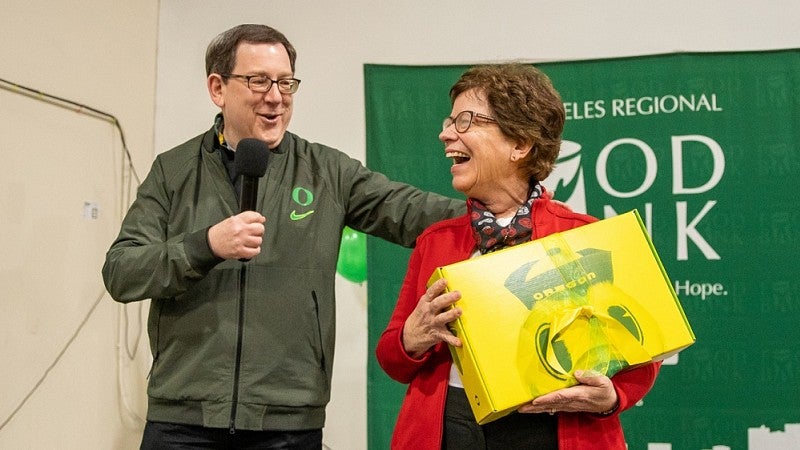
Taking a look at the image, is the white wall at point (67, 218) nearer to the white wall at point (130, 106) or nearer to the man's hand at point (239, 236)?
the white wall at point (130, 106)

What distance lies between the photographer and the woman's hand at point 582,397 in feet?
4.27

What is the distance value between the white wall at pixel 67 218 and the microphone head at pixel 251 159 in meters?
1.27

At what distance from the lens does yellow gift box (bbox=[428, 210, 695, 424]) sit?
132 cm

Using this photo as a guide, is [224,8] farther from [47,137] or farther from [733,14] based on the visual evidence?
[733,14]

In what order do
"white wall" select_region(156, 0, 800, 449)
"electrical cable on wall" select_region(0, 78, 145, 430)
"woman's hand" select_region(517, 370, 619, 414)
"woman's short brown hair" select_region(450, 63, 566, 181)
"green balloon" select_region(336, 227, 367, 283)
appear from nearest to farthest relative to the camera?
"woman's hand" select_region(517, 370, 619, 414)
"woman's short brown hair" select_region(450, 63, 566, 181)
"electrical cable on wall" select_region(0, 78, 145, 430)
"white wall" select_region(156, 0, 800, 449)
"green balloon" select_region(336, 227, 367, 283)

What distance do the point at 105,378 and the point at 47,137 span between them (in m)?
0.94

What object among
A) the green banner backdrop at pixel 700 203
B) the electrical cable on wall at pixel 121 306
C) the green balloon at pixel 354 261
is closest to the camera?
the electrical cable on wall at pixel 121 306

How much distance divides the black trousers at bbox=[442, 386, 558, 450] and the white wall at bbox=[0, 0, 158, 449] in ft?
5.66

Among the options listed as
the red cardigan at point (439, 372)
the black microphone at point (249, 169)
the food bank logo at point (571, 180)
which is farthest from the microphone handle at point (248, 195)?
the food bank logo at point (571, 180)

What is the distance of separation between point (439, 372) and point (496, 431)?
0.15m

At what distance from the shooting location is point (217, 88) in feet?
6.55

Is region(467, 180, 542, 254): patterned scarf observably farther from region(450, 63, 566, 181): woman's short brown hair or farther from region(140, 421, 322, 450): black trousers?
region(140, 421, 322, 450): black trousers

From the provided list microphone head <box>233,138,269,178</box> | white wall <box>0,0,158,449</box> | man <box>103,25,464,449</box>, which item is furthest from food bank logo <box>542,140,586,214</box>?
white wall <box>0,0,158,449</box>

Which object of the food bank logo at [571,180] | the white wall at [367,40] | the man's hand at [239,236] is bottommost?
the man's hand at [239,236]
